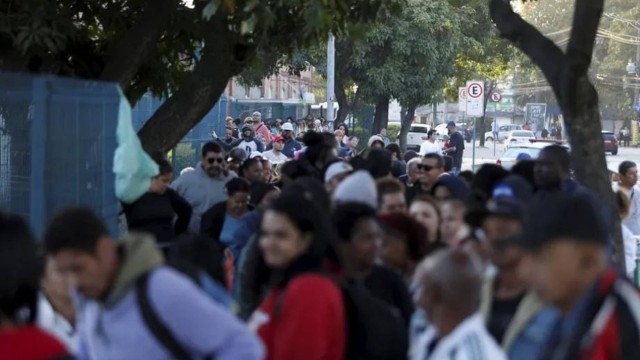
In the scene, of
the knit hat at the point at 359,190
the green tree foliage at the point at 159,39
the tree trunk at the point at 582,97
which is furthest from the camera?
the green tree foliage at the point at 159,39

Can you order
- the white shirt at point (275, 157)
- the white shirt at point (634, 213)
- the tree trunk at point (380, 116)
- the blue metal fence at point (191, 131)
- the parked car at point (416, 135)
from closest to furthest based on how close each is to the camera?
the white shirt at point (634, 213)
the blue metal fence at point (191, 131)
the white shirt at point (275, 157)
the tree trunk at point (380, 116)
the parked car at point (416, 135)

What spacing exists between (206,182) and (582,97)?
3845 millimetres

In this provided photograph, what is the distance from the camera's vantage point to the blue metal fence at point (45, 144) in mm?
9312

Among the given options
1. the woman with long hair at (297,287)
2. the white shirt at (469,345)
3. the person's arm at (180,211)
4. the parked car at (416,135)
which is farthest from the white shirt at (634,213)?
the parked car at (416,135)

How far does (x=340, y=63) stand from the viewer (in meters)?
40.4

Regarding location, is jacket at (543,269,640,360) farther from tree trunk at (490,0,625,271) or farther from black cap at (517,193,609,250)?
tree trunk at (490,0,625,271)

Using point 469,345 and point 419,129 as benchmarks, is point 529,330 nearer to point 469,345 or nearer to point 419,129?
→ point 469,345

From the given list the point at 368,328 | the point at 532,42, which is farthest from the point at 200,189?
the point at 368,328

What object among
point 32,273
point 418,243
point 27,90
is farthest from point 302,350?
point 27,90

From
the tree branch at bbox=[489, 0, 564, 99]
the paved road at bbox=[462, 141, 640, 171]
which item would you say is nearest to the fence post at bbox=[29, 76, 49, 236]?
the tree branch at bbox=[489, 0, 564, 99]

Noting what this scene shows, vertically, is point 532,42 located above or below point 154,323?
above

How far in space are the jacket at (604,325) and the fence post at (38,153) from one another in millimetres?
5974

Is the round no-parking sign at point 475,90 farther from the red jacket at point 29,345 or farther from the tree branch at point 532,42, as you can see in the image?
the red jacket at point 29,345

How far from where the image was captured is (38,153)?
9352mm
